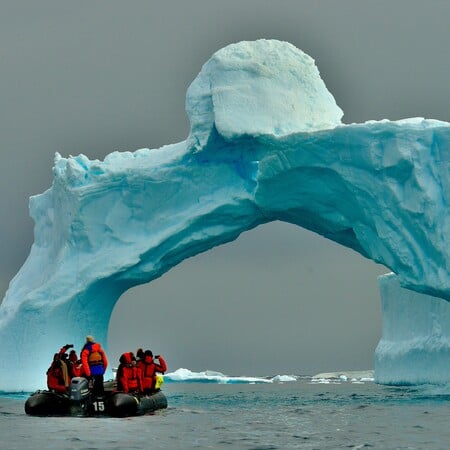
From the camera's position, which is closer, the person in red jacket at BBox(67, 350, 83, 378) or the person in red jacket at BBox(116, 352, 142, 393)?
the person in red jacket at BBox(116, 352, 142, 393)

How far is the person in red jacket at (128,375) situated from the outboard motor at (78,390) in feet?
1.93

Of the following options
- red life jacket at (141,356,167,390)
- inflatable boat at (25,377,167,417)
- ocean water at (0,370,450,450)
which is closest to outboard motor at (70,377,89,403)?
inflatable boat at (25,377,167,417)

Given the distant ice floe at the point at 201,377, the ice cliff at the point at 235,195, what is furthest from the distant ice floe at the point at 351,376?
the ice cliff at the point at 235,195

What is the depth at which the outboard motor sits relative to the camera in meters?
18.8

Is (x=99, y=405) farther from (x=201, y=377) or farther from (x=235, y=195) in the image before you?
(x=201, y=377)

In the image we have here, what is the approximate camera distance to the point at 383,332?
123ft

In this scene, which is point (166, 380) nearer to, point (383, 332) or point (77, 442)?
point (383, 332)

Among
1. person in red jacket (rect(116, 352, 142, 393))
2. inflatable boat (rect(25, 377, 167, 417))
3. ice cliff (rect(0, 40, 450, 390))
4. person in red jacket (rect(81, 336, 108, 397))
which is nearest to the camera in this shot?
inflatable boat (rect(25, 377, 167, 417))

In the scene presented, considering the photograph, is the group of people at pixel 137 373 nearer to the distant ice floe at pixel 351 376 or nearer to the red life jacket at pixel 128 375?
the red life jacket at pixel 128 375

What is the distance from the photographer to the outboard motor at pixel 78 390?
18.8m

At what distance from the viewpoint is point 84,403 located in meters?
18.9

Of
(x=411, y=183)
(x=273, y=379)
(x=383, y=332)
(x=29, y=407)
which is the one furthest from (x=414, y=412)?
(x=273, y=379)

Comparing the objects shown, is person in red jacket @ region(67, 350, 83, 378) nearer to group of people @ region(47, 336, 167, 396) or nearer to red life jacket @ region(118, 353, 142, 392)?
group of people @ region(47, 336, 167, 396)

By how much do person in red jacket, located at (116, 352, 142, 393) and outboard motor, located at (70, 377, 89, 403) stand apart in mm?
587
